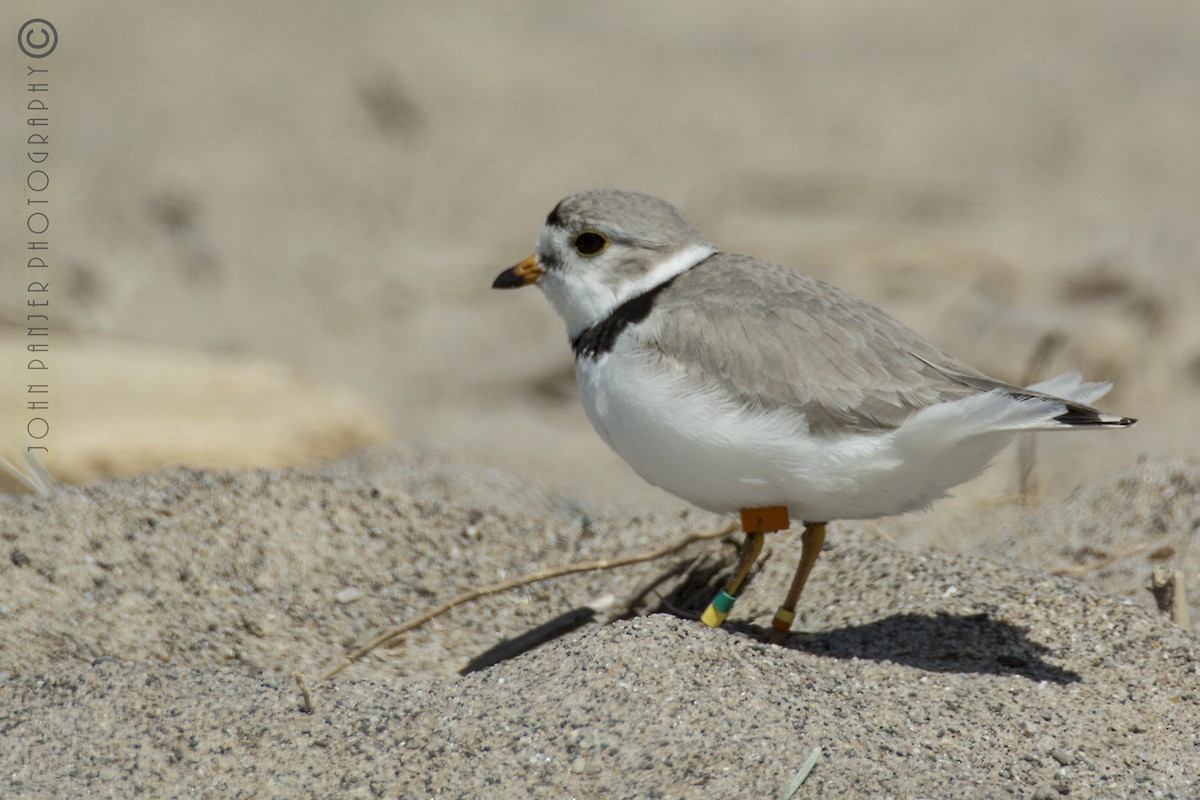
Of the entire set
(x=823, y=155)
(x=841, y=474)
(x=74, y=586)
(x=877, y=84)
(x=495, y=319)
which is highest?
(x=877, y=84)

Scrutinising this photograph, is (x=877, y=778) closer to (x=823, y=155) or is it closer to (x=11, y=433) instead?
(x=11, y=433)

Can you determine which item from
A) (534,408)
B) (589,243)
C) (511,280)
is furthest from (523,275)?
(534,408)

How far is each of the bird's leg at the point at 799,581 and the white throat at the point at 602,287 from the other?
0.78 metres

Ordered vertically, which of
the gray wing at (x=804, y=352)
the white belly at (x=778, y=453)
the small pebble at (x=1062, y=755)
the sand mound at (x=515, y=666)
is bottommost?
the small pebble at (x=1062, y=755)

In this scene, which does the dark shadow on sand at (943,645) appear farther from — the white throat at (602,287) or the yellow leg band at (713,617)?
the white throat at (602,287)

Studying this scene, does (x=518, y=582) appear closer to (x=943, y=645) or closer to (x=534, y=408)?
(x=943, y=645)

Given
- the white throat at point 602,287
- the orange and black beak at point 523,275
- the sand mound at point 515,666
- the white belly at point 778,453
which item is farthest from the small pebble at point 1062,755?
the orange and black beak at point 523,275

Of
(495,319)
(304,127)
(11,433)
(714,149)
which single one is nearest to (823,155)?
(714,149)

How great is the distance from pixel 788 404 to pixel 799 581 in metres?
0.54

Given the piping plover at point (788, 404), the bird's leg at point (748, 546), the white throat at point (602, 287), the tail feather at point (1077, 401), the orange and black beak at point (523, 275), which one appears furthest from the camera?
the orange and black beak at point (523, 275)

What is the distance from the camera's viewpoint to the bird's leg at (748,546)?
3178mm

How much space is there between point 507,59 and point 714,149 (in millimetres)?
1832

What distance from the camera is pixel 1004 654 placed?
10.2ft

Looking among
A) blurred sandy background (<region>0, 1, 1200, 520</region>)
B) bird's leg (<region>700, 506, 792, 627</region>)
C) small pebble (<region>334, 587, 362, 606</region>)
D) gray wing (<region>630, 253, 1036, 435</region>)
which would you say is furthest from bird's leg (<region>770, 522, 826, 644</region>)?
blurred sandy background (<region>0, 1, 1200, 520</region>)
